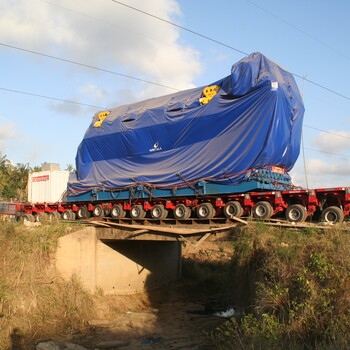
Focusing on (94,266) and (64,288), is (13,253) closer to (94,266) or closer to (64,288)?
(64,288)

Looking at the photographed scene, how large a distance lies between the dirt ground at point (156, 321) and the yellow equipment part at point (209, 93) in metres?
6.92

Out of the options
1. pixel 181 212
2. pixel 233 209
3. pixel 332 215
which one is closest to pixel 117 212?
pixel 181 212

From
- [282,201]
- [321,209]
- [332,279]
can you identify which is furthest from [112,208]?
Result: [332,279]

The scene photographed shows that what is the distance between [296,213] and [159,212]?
19.4ft

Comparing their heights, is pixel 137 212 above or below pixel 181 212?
above

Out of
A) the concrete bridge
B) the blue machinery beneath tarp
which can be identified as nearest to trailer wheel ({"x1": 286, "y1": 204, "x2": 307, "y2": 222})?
the blue machinery beneath tarp

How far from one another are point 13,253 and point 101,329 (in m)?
5.01

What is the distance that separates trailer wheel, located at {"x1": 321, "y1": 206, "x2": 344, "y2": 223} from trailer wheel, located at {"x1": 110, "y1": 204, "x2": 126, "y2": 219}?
9.07 m

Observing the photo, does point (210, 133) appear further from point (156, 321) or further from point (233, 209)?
point (156, 321)

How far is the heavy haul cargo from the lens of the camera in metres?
13.4

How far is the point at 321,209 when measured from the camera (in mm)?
12086

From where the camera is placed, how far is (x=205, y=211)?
1441cm

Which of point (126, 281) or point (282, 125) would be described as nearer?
point (282, 125)

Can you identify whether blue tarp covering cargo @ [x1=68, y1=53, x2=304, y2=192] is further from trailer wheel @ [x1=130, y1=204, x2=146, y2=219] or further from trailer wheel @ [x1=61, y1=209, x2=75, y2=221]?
trailer wheel @ [x1=61, y1=209, x2=75, y2=221]
